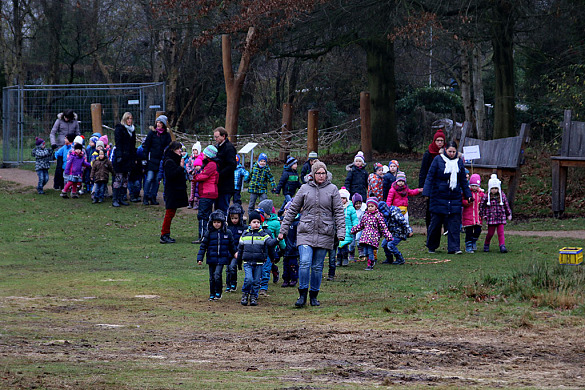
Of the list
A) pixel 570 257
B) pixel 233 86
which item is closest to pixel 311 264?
pixel 570 257

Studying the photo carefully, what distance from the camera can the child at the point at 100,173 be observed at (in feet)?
70.3

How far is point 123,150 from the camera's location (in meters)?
21.2

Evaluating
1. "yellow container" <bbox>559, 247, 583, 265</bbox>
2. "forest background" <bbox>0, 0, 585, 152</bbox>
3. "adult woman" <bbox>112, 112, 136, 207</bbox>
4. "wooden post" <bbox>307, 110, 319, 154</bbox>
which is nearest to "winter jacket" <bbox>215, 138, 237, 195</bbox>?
"yellow container" <bbox>559, 247, 583, 265</bbox>

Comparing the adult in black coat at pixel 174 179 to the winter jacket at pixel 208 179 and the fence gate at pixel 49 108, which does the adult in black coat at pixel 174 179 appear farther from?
the fence gate at pixel 49 108

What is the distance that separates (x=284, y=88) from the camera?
139 feet

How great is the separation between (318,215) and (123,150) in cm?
1196

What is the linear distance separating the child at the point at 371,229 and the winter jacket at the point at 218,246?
3439 mm

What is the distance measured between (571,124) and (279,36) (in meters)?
9.94

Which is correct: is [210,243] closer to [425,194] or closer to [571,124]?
[425,194]

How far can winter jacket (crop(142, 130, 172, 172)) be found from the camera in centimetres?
Result: 2053

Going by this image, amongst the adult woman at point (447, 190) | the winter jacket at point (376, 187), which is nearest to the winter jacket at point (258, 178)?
the winter jacket at point (376, 187)

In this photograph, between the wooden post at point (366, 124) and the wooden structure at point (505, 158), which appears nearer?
the wooden structure at point (505, 158)

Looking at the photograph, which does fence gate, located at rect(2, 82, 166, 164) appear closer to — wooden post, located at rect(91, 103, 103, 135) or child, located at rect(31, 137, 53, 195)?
wooden post, located at rect(91, 103, 103, 135)

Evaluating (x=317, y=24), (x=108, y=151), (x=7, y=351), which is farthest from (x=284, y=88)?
(x=7, y=351)
